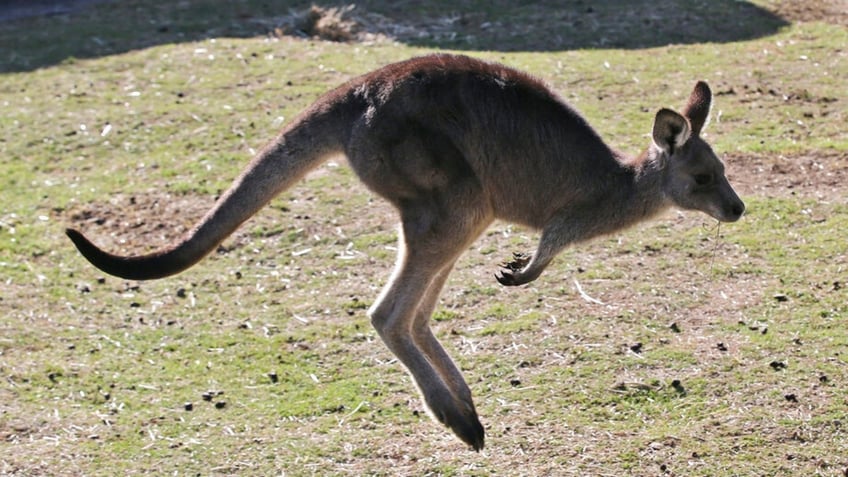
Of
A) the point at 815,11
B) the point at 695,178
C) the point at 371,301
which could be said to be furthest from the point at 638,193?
the point at 815,11

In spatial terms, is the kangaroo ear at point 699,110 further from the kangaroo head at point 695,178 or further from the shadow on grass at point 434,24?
the shadow on grass at point 434,24

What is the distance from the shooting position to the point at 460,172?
16.3 feet

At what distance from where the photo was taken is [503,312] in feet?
21.6

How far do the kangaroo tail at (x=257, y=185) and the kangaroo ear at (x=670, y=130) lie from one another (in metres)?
1.27

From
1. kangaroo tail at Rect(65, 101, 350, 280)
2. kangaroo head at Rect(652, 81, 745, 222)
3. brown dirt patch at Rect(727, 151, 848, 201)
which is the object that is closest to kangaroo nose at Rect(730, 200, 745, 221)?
kangaroo head at Rect(652, 81, 745, 222)

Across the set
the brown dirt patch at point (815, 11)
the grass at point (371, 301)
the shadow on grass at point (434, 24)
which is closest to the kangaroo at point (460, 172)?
the grass at point (371, 301)

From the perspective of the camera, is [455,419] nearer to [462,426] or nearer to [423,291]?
[462,426]

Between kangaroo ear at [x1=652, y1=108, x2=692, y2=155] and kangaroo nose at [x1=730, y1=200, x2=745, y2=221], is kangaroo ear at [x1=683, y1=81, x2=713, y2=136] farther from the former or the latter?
kangaroo nose at [x1=730, y1=200, x2=745, y2=221]

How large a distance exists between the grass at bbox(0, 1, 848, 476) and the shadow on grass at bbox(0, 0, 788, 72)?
0.42m

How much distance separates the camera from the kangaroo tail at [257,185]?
457 cm

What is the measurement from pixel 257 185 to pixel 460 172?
2.67 ft

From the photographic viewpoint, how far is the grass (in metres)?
5.49

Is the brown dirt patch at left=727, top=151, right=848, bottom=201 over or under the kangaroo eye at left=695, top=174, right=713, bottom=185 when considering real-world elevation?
under

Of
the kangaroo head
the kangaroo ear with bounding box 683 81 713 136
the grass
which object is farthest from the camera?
the grass
